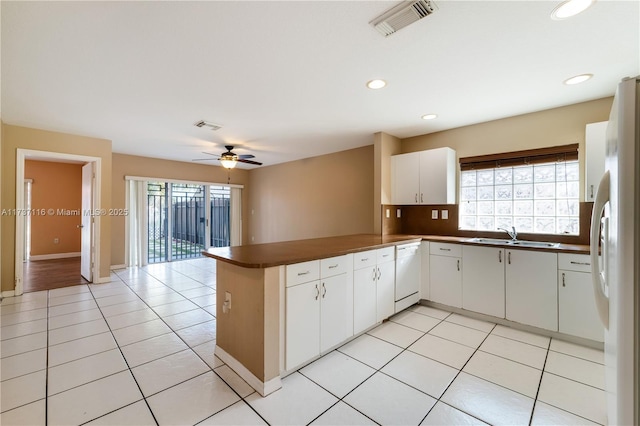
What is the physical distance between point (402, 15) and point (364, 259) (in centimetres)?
202

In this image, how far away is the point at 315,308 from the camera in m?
2.20

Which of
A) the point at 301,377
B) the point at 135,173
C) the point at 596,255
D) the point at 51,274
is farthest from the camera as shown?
the point at 135,173

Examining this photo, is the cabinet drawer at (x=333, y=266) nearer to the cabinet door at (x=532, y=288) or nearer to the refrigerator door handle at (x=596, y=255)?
the refrigerator door handle at (x=596, y=255)

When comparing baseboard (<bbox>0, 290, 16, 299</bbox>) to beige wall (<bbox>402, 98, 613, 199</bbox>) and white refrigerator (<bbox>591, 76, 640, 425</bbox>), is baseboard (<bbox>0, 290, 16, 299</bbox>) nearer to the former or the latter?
white refrigerator (<bbox>591, 76, 640, 425</bbox>)

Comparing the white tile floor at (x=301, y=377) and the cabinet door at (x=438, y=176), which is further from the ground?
the cabinet door at (x=438, y=176)

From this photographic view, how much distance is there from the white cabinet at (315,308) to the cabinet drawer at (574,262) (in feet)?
6.98

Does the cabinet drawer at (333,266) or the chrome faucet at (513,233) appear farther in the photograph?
the chrome faucet at (513,233)

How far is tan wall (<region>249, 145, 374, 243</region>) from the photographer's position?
16.8 ft

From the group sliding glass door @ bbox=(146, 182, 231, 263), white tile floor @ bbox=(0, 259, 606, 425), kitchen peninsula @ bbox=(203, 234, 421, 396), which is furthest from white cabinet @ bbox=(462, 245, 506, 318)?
sliding glass door @ bbox=(146, 182, 231, 263)

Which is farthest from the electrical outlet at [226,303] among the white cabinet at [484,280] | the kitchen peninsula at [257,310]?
the white cabinet at [484,280]

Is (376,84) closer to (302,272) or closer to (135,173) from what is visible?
(302,272)

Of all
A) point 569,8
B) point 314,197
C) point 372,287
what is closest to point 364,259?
point 372,287

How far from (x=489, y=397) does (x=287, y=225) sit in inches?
210

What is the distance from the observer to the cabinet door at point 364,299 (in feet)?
8.53
